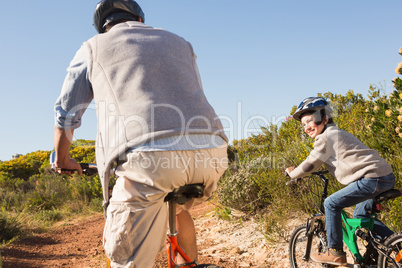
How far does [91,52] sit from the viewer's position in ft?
6.10

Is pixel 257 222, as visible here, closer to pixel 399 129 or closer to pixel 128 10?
pixel 399 129

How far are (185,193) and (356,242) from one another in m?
2.17

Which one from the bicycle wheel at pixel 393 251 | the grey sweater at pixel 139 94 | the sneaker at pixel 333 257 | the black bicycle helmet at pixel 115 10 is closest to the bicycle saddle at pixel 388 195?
the bicycle wheel at pixel 393 251

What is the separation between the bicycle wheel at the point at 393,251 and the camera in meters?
2.79

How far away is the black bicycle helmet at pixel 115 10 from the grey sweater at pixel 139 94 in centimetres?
28

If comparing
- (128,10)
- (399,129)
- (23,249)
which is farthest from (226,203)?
(128,10)

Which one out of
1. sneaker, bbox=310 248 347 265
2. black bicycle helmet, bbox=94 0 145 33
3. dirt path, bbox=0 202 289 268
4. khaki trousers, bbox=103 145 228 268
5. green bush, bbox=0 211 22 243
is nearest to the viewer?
khaki trousers, bbox=103 145 228 268

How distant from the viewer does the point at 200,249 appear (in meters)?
5.09

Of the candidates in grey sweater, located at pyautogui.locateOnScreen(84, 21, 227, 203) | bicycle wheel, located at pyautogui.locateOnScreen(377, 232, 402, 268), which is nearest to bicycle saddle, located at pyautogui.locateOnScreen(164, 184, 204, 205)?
grey sweater, located at pyautogui.locateOnScreen(84, 21, 227, 203)

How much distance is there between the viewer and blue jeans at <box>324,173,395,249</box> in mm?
3051

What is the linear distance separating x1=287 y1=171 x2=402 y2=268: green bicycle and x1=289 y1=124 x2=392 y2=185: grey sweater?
0.26m

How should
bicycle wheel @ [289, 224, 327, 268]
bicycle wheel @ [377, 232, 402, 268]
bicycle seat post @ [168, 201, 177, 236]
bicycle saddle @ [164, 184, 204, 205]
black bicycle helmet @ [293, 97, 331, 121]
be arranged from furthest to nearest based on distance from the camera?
bicycle wheel @ [289, 224, 327, 268] → black bicycle helmet @ [293, 97, 331, 121] → bicycle wheel @ [377, 232, 402, 268] → bicycle seat post @ [168, 201, 177, 236] → bicycle saddle @ [164, 184, 204, 205]

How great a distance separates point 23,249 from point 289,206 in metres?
4.24

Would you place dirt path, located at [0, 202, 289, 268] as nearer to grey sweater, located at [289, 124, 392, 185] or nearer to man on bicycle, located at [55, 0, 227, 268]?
grey sweater, located at [289, 124, 392, 185]
